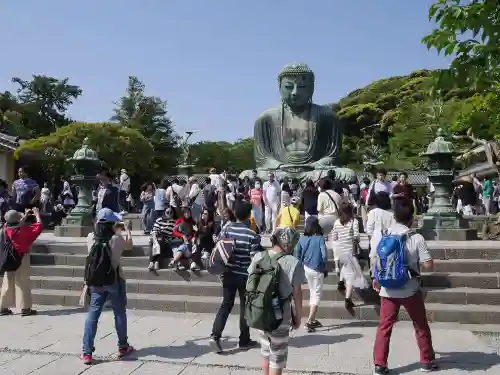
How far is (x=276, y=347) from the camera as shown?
3.98 metres

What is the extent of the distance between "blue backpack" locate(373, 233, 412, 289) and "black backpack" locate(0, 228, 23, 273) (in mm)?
4986

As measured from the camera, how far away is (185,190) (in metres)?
11.9

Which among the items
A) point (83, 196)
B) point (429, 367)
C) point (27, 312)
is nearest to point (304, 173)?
point (83, 196)

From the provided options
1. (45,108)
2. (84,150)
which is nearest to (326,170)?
(84,150)

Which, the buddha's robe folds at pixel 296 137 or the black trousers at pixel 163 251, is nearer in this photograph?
the black trousers at pixel 163 251

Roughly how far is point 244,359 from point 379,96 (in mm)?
45079

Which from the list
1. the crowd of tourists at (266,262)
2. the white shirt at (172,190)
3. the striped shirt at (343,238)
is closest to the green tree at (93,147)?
the white shirt at (172,190)

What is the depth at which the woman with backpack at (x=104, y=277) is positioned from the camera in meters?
5.02

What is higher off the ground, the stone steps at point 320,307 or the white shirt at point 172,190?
the white shirt at point 172,190

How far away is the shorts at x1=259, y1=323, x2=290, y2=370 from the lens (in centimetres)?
395

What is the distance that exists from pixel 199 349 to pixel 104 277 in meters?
1.34

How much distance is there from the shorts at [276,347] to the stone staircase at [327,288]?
2.86 m

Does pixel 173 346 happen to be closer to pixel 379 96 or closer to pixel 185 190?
pixel 185 190

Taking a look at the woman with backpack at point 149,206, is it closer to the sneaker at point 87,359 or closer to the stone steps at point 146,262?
the stone steps at point 146,262
